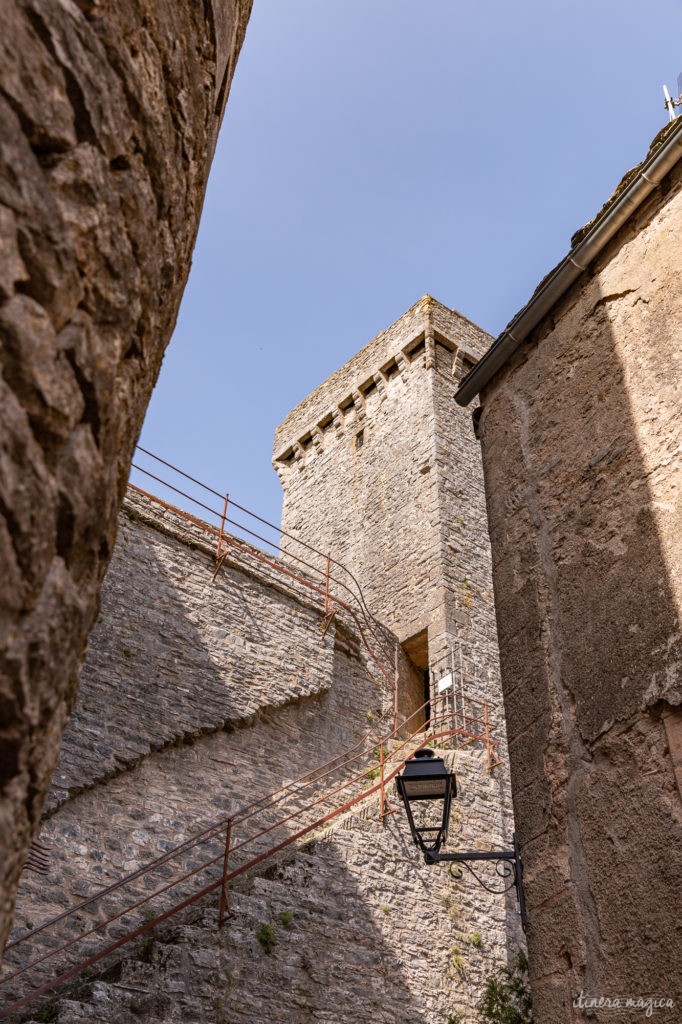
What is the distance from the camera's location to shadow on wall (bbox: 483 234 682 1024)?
9.25 ft

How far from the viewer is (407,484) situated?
15344 millimetres

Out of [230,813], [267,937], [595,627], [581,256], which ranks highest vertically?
[581,256]

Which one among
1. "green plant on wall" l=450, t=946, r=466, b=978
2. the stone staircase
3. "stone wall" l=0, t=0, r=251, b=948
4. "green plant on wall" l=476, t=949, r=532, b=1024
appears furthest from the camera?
"green plant on wall" l=450, t=946, r=466, b=978

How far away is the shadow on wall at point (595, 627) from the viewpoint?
282 cm

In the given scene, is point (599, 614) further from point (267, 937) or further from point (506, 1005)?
point (267, 937)

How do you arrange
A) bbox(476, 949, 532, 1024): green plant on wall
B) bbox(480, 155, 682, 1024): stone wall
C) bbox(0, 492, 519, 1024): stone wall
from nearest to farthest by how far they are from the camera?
bbox(480, 155, 682, 1024): stone wall, bbox(476, 949, 532, 1024): green plant on wall, bbox(0, 492, 519, 1024): stone wall

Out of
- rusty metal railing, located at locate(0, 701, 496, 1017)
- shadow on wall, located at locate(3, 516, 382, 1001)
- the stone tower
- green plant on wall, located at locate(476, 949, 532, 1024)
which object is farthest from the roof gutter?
the stone tower

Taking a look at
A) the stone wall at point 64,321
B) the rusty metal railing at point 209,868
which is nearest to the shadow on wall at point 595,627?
the stone wall at point 64,321

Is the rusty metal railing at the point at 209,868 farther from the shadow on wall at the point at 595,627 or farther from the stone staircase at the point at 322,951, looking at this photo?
the shadow on wall at the point at 595,627

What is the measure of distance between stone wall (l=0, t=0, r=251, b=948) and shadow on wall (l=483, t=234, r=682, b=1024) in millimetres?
1957

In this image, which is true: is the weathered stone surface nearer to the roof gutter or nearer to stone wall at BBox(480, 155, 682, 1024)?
stone wall at BBox(480, 155, 682, 1024)

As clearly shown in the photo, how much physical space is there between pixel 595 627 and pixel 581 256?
72.7 inches

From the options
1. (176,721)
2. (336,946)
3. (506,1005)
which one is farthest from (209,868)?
(506,1005)

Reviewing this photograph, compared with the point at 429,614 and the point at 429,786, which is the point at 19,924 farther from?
the point at 429,614
